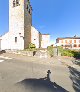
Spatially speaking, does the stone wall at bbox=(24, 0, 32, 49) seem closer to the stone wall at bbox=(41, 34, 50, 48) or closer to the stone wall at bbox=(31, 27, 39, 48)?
the stone wall at bbox=(31, 27, 39, 48)

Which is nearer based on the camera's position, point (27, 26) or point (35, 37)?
point (27, 26)

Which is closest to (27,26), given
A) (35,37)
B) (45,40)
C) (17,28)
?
(17,28)

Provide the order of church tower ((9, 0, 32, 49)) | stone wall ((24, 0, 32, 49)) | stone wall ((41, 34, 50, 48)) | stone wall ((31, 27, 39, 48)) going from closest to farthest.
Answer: church tower ((9, 0, 32, 49)) < stone wall ((24, 0, 32, 49)) < stone wall ((31, 27, 39, 48)) < stone wall ((41, 34, 50, 48))

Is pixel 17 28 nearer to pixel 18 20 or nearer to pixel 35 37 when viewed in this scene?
pixel 18 20

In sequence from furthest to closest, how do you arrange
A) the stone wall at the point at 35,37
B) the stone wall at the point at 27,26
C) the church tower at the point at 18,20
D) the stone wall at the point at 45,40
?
1. the stone wall at the point at 45,40
2. the stone wall at the point at 35,37
3. the stone wall at the point at 27,26
4. the church tower at the point at 18,20

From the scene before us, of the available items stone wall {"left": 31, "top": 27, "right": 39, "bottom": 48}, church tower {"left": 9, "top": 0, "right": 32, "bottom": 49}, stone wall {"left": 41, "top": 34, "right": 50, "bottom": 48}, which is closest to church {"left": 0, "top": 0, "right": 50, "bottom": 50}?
church tower {"left": 9, "top": 0, "right": 32, "bottom": 49}

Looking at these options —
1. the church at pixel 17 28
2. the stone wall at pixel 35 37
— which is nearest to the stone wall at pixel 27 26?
the church at pixel 17 28

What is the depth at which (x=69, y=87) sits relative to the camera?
28.3 ft

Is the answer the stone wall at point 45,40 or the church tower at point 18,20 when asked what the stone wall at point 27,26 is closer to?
the church tower at point 18,20

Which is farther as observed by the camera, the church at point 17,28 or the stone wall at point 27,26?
the stone wall at point 27,26

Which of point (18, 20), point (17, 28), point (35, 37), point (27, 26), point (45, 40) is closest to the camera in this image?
point (17, 28)

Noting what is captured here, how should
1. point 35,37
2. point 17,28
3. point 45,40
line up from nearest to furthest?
point 17,28, point 35,37, point 45,40

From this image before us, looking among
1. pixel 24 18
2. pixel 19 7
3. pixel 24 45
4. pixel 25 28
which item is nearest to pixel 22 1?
pixel 19 7

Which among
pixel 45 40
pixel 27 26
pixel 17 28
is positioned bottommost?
pixel 45 40
